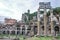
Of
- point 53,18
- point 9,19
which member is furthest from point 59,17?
point 9,19

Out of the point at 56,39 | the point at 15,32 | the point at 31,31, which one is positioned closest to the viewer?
the point at 56,39

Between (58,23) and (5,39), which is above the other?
(58,23)

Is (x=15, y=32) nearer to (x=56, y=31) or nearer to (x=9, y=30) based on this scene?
(x=9, y=30)

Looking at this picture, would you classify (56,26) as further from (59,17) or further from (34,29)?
(34,29)

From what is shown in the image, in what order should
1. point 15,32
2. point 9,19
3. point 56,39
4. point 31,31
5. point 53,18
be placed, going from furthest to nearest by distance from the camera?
point 9,19 < point 15,32 < point 31,31 < point 53,18 < point 56,39

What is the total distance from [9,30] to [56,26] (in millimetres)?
10746

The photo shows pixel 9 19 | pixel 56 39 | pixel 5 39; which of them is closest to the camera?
pixel 56 39

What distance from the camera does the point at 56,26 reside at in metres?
34.1

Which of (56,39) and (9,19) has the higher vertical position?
(9,19)

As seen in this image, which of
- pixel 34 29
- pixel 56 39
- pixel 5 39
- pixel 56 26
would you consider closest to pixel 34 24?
pixel 34 29

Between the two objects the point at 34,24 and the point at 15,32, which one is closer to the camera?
the point at 34,24

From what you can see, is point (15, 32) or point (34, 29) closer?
point (34, 29)

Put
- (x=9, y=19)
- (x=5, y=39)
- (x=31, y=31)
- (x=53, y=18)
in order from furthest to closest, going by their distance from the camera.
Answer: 1. (x=9, y=19)
2. (x=31, y=31)
3. (x=53, y=18)
4. (x=5, y=39)

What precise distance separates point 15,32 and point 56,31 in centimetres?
1009
